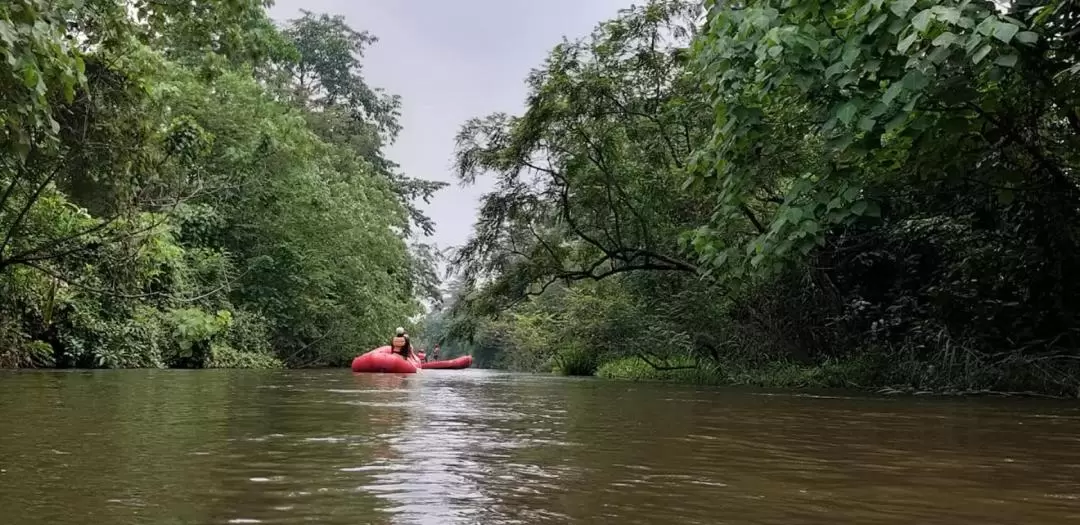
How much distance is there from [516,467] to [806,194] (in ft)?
15.3

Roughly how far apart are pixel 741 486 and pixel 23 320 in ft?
44.9

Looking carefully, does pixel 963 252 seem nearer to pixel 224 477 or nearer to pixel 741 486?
pixel 741 486

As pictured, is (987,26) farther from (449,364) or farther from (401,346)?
(449,364)

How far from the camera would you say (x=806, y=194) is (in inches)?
257

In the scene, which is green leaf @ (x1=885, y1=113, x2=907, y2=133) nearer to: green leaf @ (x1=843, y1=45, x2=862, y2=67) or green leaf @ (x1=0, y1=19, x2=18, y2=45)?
green leaf @ (x1=843, y1=45, x2=862, y2=67)

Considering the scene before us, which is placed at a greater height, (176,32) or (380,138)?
(380,138)

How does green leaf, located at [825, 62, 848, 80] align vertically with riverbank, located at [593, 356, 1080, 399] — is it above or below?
above

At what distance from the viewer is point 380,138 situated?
3950 cm

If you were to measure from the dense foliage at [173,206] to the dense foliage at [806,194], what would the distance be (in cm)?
448

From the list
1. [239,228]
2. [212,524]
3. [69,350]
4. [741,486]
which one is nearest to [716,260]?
[741,486]

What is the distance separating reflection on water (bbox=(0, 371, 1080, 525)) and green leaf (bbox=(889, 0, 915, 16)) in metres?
2.24

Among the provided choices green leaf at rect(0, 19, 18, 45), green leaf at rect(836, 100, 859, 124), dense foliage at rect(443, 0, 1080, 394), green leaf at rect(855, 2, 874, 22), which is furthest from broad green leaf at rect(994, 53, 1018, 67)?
green leaf at rect(0, 19, 18, 45)

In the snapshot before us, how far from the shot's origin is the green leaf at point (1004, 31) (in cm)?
415

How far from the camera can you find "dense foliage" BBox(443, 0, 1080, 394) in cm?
539
